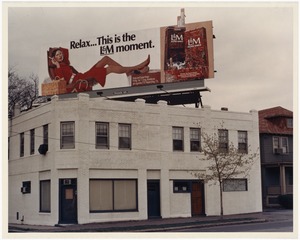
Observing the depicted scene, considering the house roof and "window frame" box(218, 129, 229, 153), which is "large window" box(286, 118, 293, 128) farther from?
"window frame" box(218, 129, 229, 153)

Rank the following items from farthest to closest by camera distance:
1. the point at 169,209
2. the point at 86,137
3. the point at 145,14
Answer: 1. the point at 169,209
2. the point at 86,137
3. the point at 145,14

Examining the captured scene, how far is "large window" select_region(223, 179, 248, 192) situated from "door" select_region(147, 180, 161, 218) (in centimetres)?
510

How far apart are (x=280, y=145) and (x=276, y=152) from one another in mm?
795

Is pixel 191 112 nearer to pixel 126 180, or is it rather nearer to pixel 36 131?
pixel 126 180

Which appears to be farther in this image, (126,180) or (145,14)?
(126,180)

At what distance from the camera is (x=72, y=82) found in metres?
43.6

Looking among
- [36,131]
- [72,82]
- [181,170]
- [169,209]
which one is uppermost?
[72,82]

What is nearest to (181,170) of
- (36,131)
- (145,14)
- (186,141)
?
(186,141)

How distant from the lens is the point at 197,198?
1553 inches

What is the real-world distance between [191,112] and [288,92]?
10259 millimetres

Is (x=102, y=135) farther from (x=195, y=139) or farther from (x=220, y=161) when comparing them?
(x=220, y=161)

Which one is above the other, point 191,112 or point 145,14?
point 145,14

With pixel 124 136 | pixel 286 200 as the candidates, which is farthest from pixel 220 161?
pixel 286 200

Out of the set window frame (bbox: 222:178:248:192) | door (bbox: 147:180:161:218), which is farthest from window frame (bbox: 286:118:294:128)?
door (bbox: 147:180:161:218)
